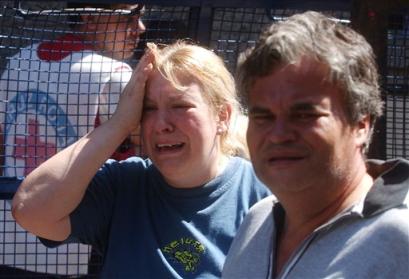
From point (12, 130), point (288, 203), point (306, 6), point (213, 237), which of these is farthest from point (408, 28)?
point (288, 203)

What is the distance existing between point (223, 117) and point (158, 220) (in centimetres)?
35

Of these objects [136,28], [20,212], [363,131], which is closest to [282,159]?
[363,131]

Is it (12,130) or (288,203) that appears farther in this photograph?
(12,130)

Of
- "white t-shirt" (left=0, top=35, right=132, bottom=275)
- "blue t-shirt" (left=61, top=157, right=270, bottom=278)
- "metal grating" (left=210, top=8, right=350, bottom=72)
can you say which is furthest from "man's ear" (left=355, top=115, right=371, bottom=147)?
"white t-shirt" (left=0, top=35, right=132, bottom=275)

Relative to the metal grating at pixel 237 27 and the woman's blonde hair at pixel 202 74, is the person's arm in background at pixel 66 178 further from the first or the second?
the metal grating at pixel 237 27

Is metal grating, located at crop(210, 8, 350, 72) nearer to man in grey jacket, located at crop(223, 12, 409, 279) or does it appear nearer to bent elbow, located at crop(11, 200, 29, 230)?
bent elbow, located at crop(11, 200, 29, 230)

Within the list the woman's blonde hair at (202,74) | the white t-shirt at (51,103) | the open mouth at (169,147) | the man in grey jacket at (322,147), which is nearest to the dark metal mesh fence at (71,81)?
the white t-shirt at (51,103)

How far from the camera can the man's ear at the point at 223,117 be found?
2.53 meters

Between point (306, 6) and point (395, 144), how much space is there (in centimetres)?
63

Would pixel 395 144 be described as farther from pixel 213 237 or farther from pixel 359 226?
pixel 359 226

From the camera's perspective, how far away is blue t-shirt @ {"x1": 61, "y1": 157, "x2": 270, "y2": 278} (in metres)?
2.36

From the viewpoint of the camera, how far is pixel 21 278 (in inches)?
125

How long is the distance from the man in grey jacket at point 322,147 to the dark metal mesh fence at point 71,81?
137 cm

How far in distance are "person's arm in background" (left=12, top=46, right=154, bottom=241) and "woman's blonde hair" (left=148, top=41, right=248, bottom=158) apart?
5cm
